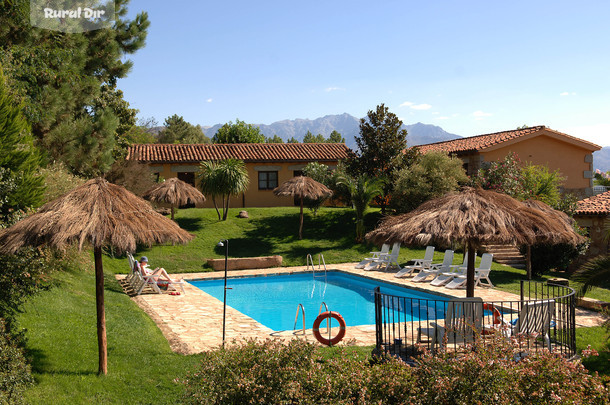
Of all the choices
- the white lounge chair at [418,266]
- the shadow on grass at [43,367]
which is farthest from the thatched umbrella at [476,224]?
the white lounge chair at [418,266]

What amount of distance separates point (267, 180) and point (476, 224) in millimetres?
25622

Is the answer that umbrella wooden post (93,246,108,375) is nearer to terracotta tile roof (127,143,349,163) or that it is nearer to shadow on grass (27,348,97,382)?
shadow on grass (27,348,97,382)

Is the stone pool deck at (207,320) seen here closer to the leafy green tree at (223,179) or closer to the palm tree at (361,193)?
the palm tree at (361,193)

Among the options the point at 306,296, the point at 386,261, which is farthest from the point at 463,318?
the point at 386,261

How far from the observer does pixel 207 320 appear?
40.2 feet

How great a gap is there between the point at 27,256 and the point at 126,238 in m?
2.25

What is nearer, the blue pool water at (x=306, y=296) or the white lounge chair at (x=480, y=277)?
the blue pool water at (x=306, y=296)

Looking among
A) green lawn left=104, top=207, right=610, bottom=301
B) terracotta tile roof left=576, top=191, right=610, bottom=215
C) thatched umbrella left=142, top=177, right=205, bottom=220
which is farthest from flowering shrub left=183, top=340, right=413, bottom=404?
thatched umbrella left=142, top=177, right=205, bottom=220

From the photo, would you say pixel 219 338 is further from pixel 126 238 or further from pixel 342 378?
pixel 342 378

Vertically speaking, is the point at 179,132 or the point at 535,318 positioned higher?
the point at 179,132

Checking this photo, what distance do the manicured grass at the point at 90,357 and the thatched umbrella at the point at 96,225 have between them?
1.58 ft

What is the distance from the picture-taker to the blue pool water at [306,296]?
563 inches

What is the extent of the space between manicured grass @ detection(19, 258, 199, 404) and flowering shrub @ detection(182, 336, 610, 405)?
1.07 meters

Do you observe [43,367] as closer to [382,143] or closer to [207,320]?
[207,320]
